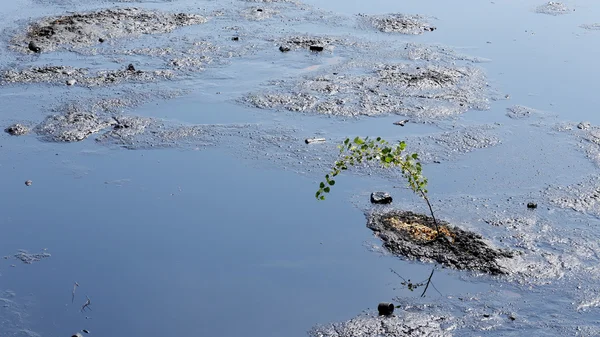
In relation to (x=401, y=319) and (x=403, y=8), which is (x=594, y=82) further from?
(x=401, y=319)

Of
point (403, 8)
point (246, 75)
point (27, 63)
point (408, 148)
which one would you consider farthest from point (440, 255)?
point (403, 8)

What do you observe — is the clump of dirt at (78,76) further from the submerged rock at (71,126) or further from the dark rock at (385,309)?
the dark rock at (385,309)

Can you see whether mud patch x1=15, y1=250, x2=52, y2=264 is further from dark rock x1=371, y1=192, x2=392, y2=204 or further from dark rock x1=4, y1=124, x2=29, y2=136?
dark rock x1=371, y1=192, x2=392, y2=204

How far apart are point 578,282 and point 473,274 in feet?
2.64

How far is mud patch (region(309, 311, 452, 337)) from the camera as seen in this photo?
214 inches

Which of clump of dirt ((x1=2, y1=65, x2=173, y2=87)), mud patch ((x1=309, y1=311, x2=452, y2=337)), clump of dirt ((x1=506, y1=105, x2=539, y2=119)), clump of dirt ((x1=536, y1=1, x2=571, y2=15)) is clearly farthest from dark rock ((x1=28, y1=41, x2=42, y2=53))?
clump of dirt ((x1=536, y1=1, x2=571, y2=15))

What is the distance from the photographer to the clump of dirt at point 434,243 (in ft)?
20.5

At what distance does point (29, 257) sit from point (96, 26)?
19.2 ft

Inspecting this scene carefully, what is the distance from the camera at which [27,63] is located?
999 centimetres

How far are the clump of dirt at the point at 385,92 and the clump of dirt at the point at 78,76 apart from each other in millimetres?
1459

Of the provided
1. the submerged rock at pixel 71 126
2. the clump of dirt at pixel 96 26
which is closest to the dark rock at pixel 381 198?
the submerged rock at pixel 71 126

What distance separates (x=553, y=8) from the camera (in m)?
13.8

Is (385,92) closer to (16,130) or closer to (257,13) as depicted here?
(257,13)

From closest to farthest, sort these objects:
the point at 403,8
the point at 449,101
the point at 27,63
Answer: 1. the point at 449,101
2. the point at 27,63
3. the point at 403,8
